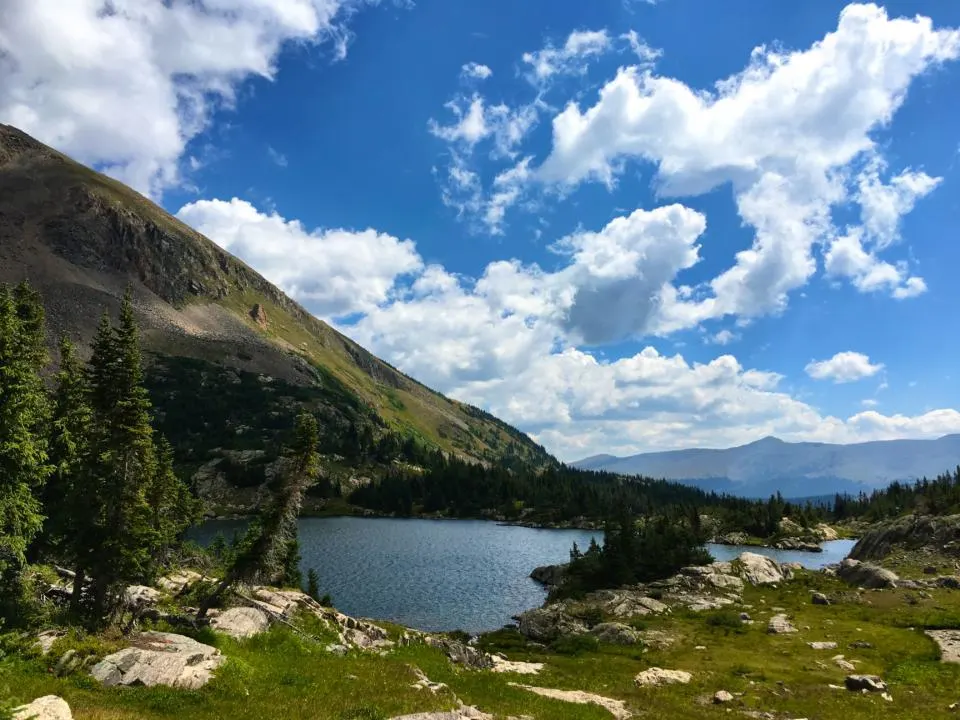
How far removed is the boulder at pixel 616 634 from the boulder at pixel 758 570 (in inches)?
1668

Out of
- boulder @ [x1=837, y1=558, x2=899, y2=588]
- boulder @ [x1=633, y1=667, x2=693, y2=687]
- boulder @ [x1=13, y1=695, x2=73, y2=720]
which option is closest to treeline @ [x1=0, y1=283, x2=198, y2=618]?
boulder @ [x1=13, y1=695, x2=73, y2=720]

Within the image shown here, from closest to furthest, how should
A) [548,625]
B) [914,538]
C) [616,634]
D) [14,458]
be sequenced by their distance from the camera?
[14,458], [616,634], [548,625], [914,538]

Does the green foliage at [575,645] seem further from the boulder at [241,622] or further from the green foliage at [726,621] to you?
the boulder at [241,622]

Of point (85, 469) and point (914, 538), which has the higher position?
point (85, 469)

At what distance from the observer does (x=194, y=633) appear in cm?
3297

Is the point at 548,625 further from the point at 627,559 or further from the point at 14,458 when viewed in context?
the point at 14,458

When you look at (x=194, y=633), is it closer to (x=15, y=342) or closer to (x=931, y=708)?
(x=15, y=342)

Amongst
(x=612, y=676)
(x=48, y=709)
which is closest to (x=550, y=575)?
(x=612, y=676)

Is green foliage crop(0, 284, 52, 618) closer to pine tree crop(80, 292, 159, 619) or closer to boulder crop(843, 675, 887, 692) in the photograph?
pine tree crop(80, 292, 159, 619)

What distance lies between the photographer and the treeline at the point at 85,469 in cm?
3328

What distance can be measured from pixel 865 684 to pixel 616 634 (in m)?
24.1

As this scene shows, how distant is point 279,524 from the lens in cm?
4244

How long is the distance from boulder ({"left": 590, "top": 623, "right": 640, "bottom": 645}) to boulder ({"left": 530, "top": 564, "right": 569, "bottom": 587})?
40010 mm

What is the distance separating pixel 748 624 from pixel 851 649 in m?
14.1
